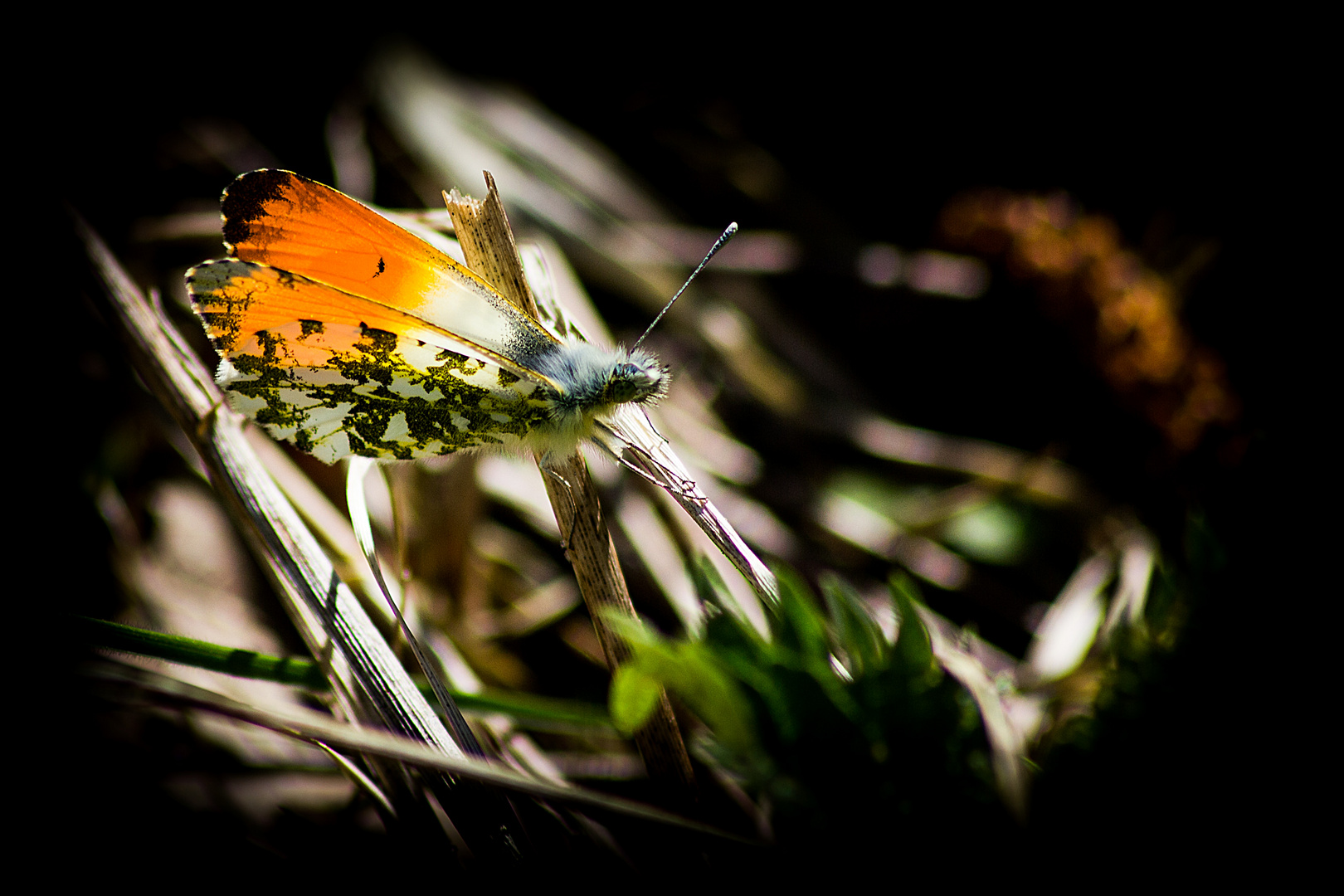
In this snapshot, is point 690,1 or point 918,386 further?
point 690,1

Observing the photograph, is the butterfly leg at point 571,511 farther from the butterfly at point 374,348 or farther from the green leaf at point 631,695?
the green leaf at point 631,695

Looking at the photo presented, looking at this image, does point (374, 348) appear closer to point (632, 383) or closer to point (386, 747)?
point (632, 383)

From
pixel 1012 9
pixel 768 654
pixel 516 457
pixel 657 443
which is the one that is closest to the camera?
pixel 768 654

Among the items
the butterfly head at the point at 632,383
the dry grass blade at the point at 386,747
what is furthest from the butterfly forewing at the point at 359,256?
the dry grass blade at the point at 386,747

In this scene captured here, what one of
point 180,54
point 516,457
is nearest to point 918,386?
point 516,457

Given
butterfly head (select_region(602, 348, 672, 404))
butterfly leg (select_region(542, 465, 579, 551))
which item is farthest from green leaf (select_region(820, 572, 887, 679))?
butterfly head (select_region(602, 348, 672, 404))

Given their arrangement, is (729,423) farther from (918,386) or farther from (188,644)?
(188,644)
